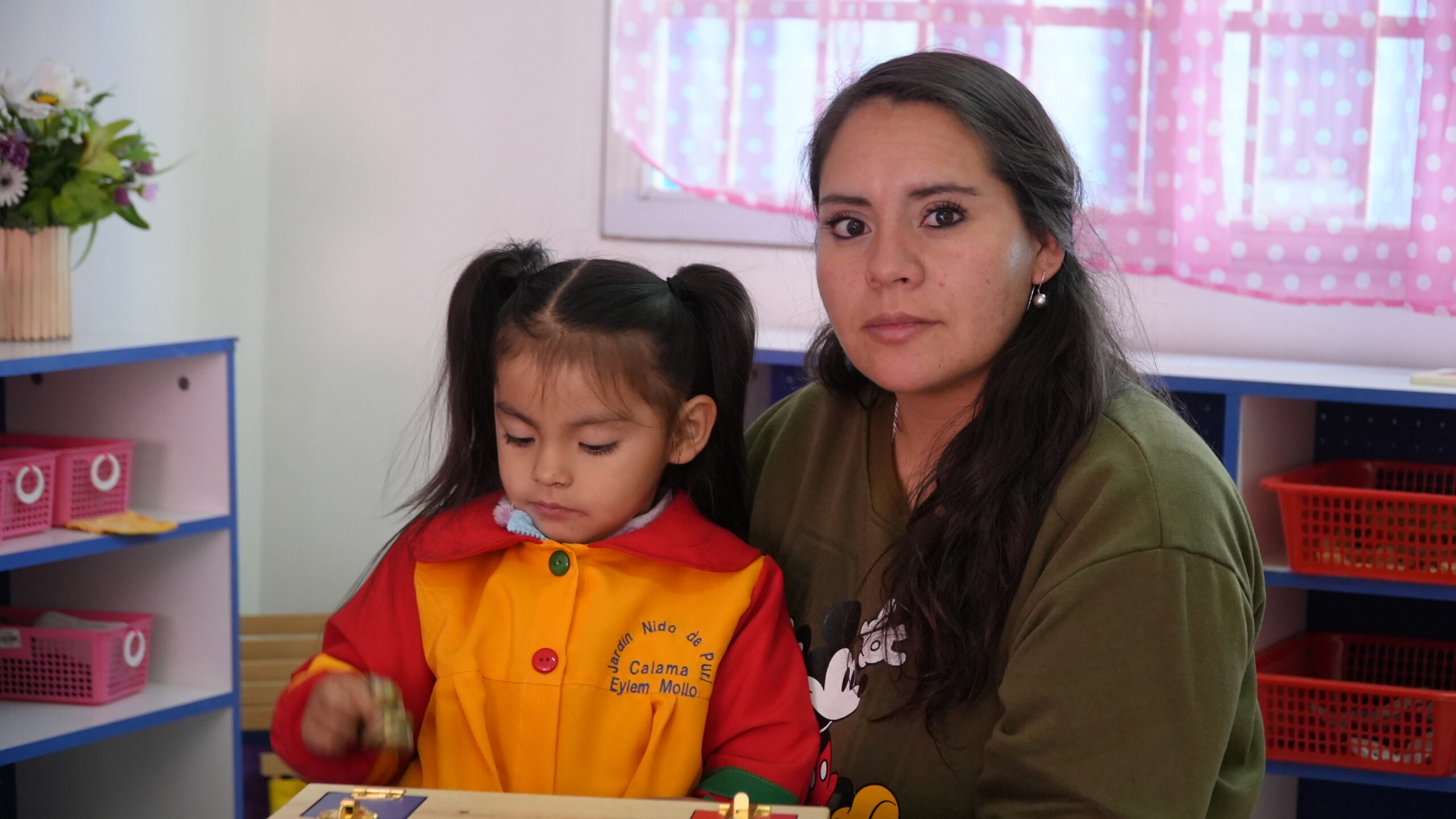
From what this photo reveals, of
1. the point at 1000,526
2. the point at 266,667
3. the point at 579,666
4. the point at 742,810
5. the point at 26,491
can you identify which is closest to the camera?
the point at 742,810

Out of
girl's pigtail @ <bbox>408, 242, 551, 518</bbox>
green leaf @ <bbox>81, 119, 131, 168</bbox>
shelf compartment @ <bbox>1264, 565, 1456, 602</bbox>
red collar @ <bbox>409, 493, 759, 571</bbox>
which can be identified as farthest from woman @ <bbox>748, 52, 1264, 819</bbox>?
green leaf @ <bbox>81, 119, 131, 168</bbox>

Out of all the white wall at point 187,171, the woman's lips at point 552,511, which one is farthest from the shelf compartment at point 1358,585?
the white wall at point 187,171

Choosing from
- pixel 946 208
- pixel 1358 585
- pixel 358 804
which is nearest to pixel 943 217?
pixel 946 208

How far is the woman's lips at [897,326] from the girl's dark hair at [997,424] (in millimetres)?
95

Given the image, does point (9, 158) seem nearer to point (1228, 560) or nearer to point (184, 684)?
point (184, 684)

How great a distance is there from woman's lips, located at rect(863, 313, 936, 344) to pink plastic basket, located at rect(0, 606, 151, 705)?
62.0 inches

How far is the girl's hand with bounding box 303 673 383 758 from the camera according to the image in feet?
4.49

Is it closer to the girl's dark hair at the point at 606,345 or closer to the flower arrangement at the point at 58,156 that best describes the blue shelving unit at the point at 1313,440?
the girl's dark hair at the point at 606,345

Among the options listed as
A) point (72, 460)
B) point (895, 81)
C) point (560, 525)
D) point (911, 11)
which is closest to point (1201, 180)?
point (911, 11)

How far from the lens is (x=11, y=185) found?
7.27 feet

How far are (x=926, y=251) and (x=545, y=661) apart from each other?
55cm

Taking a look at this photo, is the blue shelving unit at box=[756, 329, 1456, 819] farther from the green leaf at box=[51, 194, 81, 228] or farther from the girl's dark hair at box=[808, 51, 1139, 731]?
the green leaf at box=[51, 194, 81, 228]

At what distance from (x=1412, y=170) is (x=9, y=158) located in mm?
2429

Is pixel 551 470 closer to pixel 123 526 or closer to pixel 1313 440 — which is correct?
pixel 123 526
